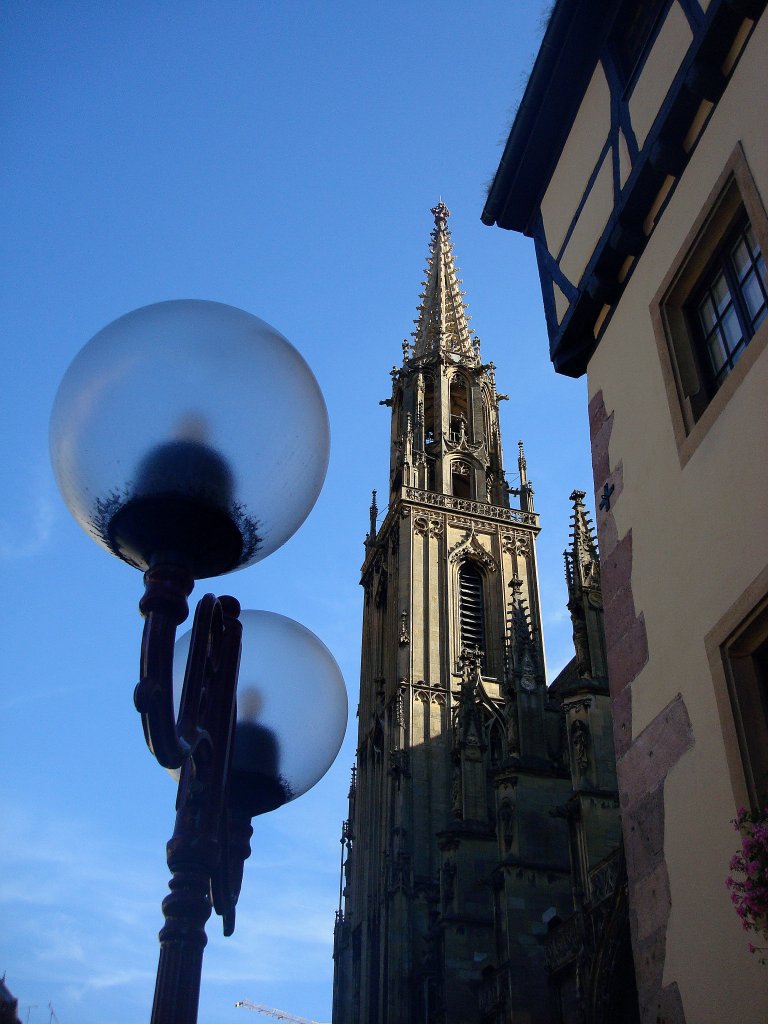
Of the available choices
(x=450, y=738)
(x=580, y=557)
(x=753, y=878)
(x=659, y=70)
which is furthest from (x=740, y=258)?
(x=450, y=738)

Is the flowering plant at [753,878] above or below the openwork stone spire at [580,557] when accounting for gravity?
below

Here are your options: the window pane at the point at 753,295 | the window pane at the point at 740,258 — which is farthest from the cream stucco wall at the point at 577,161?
the window pane at the point at 753,295

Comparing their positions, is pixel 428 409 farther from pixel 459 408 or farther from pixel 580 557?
pixel 580 557

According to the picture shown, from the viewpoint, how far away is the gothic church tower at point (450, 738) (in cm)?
2592

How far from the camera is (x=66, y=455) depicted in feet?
13.6

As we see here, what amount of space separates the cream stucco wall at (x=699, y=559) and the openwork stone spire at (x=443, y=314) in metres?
45.3

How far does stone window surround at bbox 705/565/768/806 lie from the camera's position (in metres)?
5.57

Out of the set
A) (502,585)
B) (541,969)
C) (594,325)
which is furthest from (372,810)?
(594,325)

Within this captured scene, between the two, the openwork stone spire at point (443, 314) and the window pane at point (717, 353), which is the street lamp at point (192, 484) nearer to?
the window pane at point (717, 353)

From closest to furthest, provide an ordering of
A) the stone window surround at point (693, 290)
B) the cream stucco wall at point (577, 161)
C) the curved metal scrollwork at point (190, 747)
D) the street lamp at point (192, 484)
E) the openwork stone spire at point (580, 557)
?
the curved metal scrollwork at point (190, 747) < the street lamp at point (192, 484) < the stone window surround at point (693, 290) < the cream stucco wall at point (577, 161) < the openwork stone spire at point (580, 557)

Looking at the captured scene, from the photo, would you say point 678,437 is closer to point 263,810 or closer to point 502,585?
point 263,810

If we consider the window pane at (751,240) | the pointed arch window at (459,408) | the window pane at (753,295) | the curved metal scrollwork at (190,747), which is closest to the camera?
the curved metal scrollwork at (190,747)

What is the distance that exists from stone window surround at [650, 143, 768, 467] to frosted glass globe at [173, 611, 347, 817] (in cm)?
308

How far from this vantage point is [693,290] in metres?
7.43
